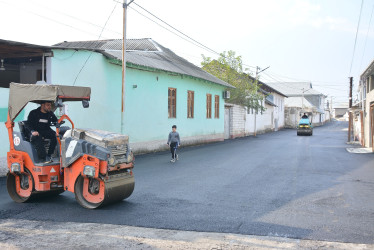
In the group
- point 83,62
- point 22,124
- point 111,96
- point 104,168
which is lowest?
point 104,168

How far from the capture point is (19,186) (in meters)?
8.07

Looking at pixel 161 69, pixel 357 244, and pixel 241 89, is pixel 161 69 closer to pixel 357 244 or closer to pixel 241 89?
pixel 357 244

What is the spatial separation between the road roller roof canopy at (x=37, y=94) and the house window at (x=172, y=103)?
13.5 m

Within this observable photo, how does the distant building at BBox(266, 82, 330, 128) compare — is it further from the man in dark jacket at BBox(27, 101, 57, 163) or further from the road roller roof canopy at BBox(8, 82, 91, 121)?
the road roller roof canopy at BBox(8, 82, 91, 121)

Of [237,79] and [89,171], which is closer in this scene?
[89,171]

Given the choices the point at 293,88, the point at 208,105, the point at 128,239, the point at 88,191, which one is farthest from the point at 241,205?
the point at 293,88

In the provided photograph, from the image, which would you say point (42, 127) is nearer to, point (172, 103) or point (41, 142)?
point (41, 142)

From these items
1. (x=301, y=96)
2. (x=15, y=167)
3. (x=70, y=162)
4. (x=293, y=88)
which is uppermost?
(x=293, y=88)

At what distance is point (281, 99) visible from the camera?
217ft

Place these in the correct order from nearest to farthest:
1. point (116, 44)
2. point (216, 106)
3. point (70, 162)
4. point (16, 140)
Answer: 1. point (70, 162)
2. point (16, 140)
3. point (116, 44)
4. point (216, 106)

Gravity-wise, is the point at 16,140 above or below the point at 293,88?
below

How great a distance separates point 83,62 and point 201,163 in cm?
626

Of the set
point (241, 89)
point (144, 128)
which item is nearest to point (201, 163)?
point (144, 128)

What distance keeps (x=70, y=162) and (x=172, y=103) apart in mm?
14679
